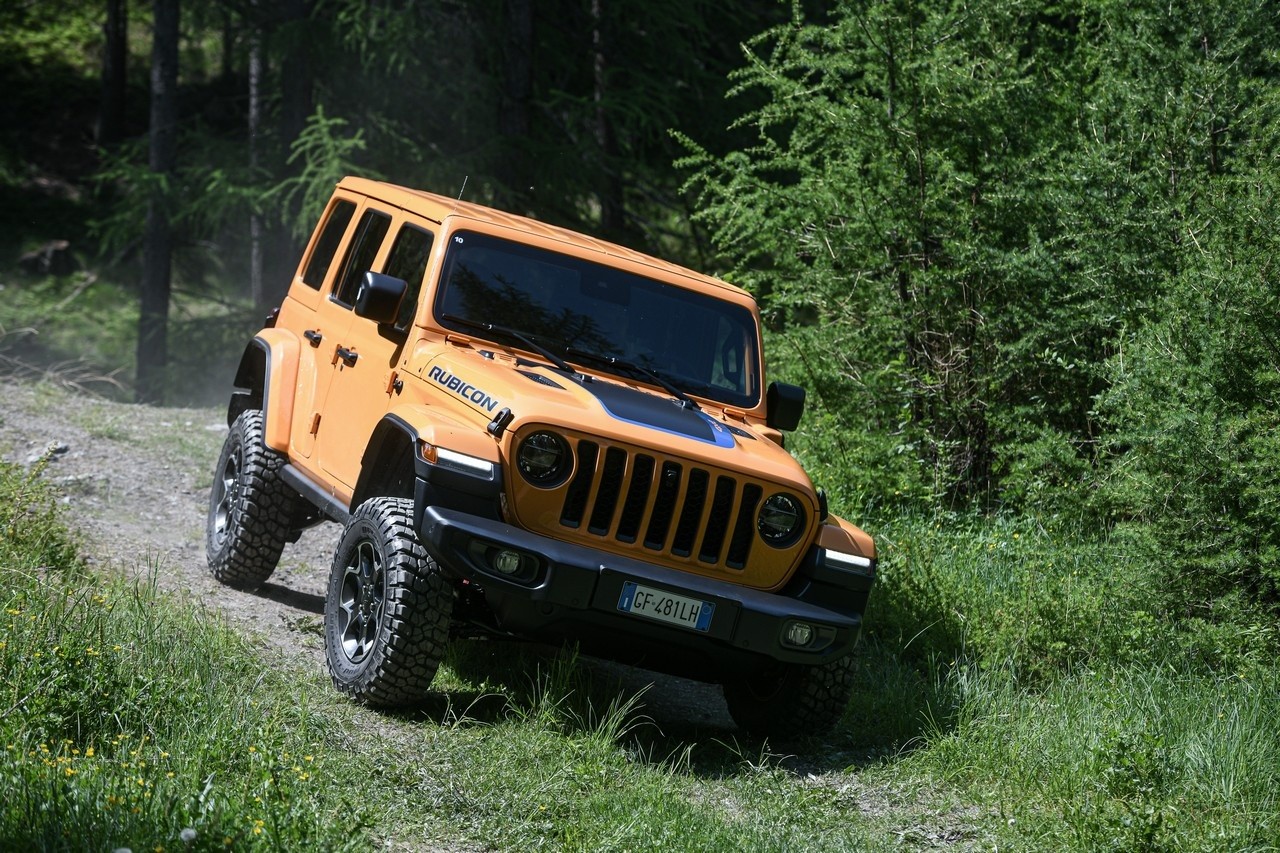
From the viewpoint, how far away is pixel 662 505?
541 cm

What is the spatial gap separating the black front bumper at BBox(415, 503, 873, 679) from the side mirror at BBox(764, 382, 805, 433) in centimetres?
115

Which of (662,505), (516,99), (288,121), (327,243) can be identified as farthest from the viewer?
(288,121)

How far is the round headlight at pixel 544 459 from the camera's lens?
5266 mm

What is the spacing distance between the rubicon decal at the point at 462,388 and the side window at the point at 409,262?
1.70ft

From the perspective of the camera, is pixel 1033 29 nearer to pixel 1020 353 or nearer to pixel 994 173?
pixel 994 173

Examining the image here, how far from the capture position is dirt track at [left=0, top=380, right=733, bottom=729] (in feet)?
22.4

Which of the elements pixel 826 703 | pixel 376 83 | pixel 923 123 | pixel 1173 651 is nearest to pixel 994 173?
pixel 923 123

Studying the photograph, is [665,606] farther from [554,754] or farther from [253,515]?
[253,515]

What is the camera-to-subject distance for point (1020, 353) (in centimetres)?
880

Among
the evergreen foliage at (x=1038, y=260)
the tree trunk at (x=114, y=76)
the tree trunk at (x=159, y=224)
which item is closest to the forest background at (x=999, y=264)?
the evergreen foliage at (x=1038, y=260)

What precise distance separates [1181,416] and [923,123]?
10.6 ft

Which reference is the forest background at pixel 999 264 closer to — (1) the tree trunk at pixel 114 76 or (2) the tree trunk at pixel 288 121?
(2) the tree trunk at pixel 288 121

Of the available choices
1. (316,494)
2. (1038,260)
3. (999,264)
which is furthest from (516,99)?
(316,494)

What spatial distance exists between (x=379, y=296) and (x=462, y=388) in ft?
2.32
